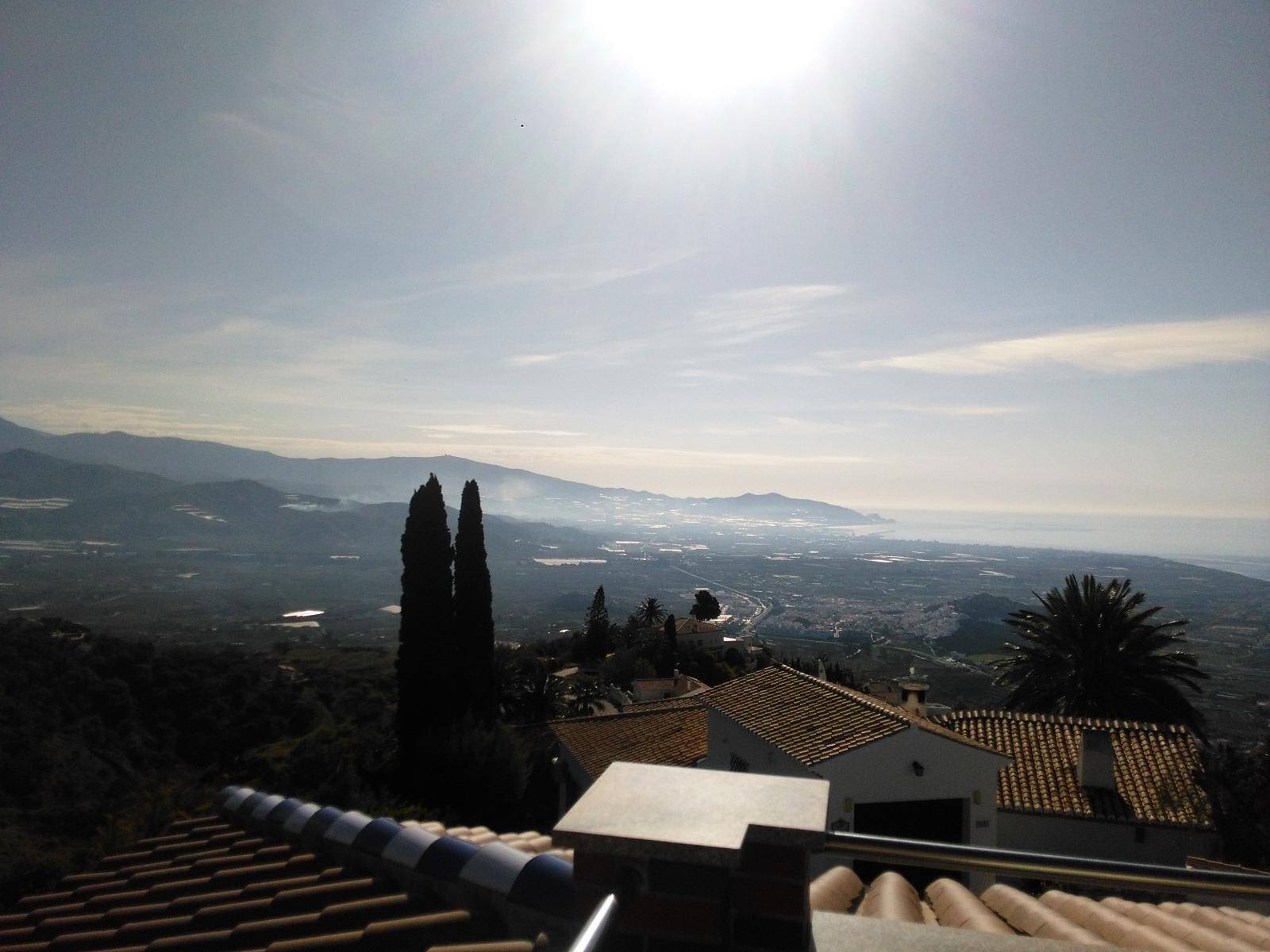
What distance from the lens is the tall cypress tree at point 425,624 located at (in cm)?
2464

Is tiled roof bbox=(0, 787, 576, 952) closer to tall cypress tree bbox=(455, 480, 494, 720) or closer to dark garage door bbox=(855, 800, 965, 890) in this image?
dark garage door bbox=(855, 800, 965, 890)

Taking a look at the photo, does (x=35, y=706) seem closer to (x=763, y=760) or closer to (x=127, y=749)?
(x=127, y=749)

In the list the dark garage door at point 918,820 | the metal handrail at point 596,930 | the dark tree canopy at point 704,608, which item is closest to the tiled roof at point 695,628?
the dark tree canopy at point 704,608

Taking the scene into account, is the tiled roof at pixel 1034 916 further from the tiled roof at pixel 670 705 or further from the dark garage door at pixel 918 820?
the tiled roof at pixel 670 705

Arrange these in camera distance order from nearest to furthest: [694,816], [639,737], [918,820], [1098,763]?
1. [694,816]
2. [918,820]
3. [1098,763]
4. [639,737]

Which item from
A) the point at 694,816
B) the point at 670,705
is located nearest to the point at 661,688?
the point at 670,705

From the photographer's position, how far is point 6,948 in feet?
15.7

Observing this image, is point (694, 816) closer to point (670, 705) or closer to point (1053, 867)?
point (1053, 867)

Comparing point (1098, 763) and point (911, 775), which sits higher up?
point (1098, 763)

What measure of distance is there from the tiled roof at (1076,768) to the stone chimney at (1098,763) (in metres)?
0.16

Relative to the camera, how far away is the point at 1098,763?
14.4m

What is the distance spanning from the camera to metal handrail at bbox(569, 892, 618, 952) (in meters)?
1.35

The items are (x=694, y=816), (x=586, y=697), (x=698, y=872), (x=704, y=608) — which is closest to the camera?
(x=698, y=872)

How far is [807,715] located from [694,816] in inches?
536
